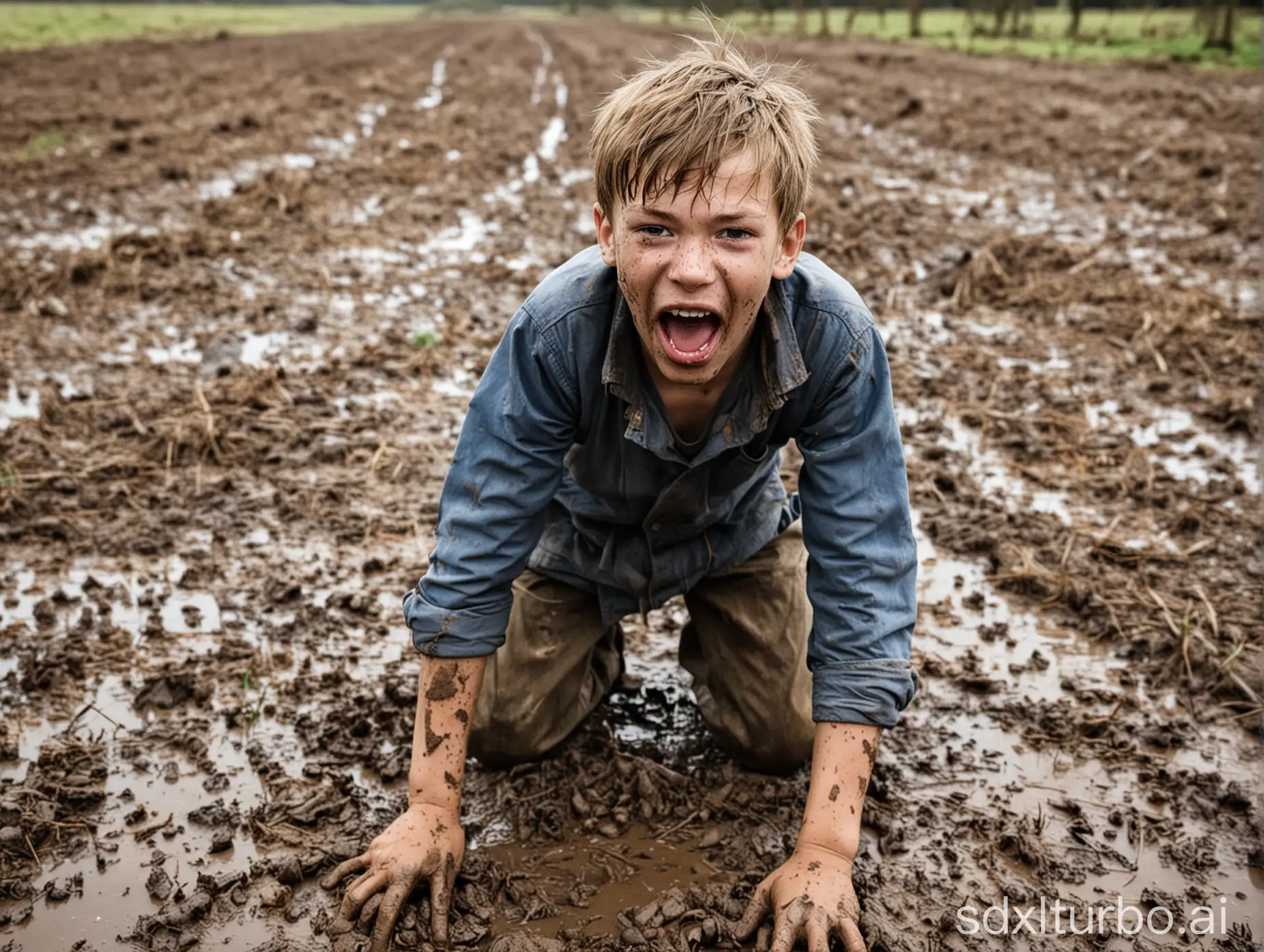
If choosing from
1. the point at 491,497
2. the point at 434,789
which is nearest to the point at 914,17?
the point at 491,497

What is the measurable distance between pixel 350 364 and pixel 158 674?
2323 millimetres

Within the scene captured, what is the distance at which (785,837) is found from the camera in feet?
8.00

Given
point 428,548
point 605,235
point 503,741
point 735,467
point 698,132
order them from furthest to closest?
point 428,548 < point 503,741 < point 735,467 < point 605,235 < point 698,132

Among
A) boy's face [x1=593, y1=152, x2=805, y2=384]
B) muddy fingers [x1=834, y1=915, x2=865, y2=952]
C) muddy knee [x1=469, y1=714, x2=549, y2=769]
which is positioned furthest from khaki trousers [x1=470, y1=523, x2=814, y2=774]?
boy's face [x1=593, y1=152, x2=805, y2=384]

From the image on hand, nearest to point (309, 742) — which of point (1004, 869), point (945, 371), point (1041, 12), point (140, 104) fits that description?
point (1004, 869)

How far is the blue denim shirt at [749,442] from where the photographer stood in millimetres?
2158

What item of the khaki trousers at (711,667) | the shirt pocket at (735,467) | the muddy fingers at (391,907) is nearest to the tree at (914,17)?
the khaki trousers at (711,667)

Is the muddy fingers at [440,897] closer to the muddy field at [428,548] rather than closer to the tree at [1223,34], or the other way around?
the muddy field at [428,548]

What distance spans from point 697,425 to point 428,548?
1.48 meters

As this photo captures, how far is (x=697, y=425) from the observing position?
2.37 meters

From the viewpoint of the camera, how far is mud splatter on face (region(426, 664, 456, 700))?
2.19 meters

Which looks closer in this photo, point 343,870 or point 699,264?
point 699,264

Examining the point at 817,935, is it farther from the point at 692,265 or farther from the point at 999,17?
the point at 999,17

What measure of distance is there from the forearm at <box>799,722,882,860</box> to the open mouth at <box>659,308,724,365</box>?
789 mm
